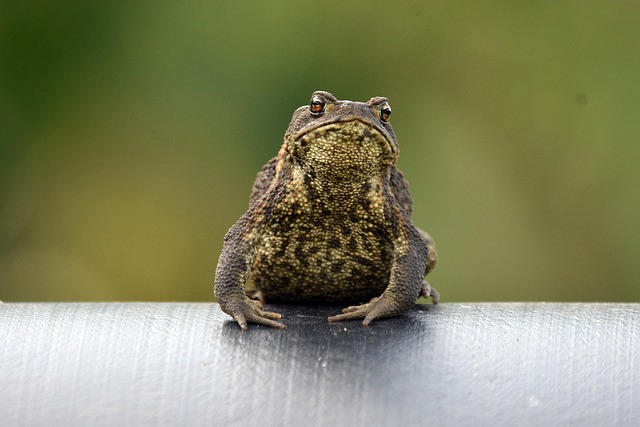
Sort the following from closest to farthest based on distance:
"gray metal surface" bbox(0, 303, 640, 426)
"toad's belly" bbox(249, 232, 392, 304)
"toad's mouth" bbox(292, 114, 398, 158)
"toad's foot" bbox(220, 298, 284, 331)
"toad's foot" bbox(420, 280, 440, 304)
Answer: "gray metal surface" bbox(0, 303, 640, 426) < "toad's foot" bbox(220, 298, 284, 331) < "toad's mouth" bbox(292, 114, 398, 158) < "toad's belly" bbox(249, 232, 392, 304) < "toad's foot" bbox(420, 280, 440, 304)

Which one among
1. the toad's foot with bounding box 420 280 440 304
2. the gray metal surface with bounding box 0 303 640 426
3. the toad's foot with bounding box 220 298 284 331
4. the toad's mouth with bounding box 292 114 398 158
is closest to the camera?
the gray metal surface with bounding box 0 303 640 426

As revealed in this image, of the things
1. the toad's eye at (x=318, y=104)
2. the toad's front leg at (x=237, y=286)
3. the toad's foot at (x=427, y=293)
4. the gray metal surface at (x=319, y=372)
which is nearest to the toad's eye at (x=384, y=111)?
the toad's eye at (x=318, y=104)

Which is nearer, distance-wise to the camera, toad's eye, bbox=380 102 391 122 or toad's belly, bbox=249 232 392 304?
toad's eye, bbox=380 102 391 122

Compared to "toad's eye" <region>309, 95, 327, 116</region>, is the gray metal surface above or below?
below

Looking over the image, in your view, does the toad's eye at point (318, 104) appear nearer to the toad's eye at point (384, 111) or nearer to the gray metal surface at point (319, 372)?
the toad's eye at point (384, 111)

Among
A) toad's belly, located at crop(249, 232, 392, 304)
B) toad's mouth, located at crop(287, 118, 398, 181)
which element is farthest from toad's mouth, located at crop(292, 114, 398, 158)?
toad's belly, located at crop(249, 232, 392, 304)

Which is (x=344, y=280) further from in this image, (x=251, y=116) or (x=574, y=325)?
(x=251, y=116)

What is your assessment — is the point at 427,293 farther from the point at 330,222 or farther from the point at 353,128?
the point at 353,128

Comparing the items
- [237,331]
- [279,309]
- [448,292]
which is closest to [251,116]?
[448,292]

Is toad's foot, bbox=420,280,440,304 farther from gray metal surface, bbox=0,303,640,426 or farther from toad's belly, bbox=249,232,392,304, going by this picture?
gray metal surface, bbox=0,303,640,426
